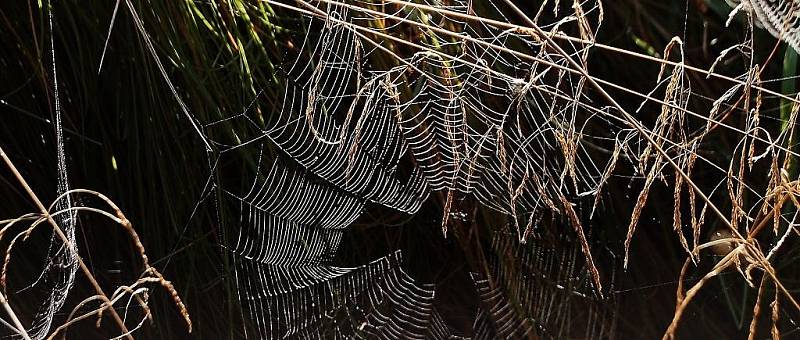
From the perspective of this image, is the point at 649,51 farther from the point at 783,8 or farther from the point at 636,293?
the point at 783,8

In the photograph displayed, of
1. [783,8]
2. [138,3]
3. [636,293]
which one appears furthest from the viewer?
[636,293]

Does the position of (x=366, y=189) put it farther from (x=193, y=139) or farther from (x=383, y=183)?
(x=193, y=139)

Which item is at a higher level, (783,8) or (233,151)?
(783,8)

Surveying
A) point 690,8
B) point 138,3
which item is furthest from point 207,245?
point 690,8

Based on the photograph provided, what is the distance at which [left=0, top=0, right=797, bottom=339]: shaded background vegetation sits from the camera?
46.8 inches

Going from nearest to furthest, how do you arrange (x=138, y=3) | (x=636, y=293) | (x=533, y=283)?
(x=138, y=3)
(x=636, y=293)
(x=533, y=283)

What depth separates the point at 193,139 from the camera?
1285 mm

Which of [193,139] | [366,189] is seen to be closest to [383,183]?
[366,189]

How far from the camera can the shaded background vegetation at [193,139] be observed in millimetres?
1189

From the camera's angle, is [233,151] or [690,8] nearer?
[690,8]

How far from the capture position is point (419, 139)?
1.32 metres

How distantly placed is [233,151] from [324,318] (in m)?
0.28

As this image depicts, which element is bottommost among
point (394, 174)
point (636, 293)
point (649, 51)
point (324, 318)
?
point (324, 318)

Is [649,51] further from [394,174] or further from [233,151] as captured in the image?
[233,151]
